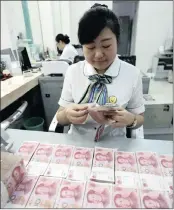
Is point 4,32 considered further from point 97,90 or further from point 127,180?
point 127,180

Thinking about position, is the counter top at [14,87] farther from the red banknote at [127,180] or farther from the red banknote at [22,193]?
the red banknote at [127,180]

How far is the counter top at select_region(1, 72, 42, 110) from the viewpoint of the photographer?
0.94 m

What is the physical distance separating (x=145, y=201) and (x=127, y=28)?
4323mm

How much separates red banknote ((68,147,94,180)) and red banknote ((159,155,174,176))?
249mm

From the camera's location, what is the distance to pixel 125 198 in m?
0.45

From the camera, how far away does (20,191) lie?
0.47 metres

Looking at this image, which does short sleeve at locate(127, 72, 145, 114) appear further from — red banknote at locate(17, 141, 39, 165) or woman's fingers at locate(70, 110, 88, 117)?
red banknote at locate(17, 141, 39, 165)

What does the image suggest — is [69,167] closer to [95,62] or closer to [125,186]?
[125,186]

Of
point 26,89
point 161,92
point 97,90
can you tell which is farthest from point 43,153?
point 161,92

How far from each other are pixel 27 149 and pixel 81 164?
233 mm

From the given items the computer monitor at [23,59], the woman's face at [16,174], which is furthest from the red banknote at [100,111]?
the computer monitor at [23,59]

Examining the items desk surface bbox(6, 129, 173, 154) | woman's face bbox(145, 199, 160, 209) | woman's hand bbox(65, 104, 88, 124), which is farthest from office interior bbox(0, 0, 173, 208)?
woman's face bbox(145, 199, 160, 209)

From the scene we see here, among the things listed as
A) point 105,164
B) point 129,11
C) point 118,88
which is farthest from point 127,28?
point 105,164

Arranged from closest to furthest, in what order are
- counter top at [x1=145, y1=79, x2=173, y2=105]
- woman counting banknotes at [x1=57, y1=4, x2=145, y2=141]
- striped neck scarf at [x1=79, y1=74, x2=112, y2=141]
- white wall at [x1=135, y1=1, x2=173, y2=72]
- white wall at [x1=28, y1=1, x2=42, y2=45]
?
woman counting banknotes at [x1=57, y1=4, x2=145, y2=141] < striped neck scarf at [x1=79, y1=74, x2=112, y2=141] < counter top at [x1=145, y1=79, x2=173, y2=105] < white wall at [x1=135, y1=1, x2=173, y2=72] < white wall at [x1=28, y1=1, x2=42, y2=45]
